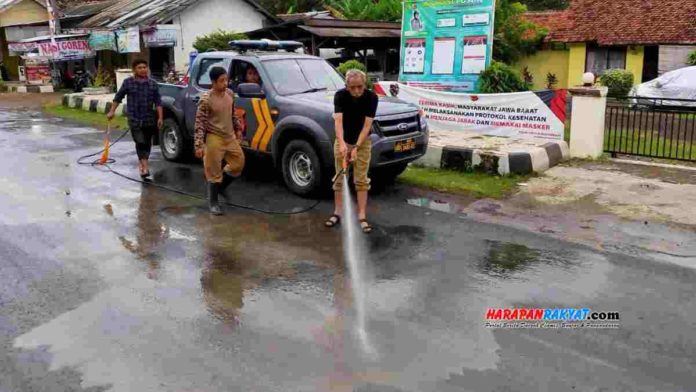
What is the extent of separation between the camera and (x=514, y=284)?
5.55 meters

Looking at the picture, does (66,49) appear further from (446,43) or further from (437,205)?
(437,205)

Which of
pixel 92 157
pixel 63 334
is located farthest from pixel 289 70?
pixel 63 334

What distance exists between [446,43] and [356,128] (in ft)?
27.9

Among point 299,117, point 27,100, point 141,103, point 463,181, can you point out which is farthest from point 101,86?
Answer: point 463,181

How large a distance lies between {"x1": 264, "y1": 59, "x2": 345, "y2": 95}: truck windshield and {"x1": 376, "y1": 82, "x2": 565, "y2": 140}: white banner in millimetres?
3436

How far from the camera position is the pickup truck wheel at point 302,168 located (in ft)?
27.0

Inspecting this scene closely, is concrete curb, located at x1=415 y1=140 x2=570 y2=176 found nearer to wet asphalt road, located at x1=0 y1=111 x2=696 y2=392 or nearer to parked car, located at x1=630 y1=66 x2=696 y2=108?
wet asphalt road, located at x1=0 y1=111 x2=696 y2=392

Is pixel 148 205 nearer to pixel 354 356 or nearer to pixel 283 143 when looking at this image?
pixel 283 143

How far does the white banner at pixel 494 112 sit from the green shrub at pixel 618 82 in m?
13.9

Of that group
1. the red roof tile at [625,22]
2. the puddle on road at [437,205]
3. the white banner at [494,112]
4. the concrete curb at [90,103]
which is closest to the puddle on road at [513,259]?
the puddle on road at [437,205]

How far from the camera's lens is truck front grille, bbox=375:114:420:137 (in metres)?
8.19

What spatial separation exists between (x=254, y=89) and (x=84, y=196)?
2.66m

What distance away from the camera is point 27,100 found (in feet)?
82.5

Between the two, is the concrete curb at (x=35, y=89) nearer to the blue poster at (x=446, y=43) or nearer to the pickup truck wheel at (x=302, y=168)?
the blue poster at (x=446, y=43)
